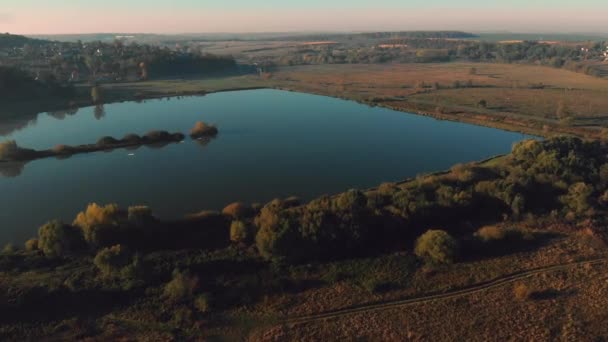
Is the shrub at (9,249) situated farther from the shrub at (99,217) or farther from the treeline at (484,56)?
the treeline at (484,56)

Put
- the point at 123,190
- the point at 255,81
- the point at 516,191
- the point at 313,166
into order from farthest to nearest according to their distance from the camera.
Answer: the point at 255,81, the point at 313,166, the point at 123,190, the point at 516,191

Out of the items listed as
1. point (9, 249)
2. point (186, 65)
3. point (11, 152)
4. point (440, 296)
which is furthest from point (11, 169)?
point (186, 65)

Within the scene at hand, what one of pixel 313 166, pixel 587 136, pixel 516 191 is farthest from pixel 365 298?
pixel 587 136

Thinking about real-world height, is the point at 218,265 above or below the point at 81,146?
below

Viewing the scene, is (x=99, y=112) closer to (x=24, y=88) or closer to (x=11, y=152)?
(x=24, y=88)

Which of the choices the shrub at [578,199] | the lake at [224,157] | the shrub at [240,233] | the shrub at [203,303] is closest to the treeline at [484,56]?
the lake at [224,157]

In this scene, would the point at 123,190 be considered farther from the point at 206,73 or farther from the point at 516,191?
the point at 206,73

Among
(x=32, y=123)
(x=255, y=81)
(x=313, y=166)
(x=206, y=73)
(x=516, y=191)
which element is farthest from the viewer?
(x=206, y=73)
